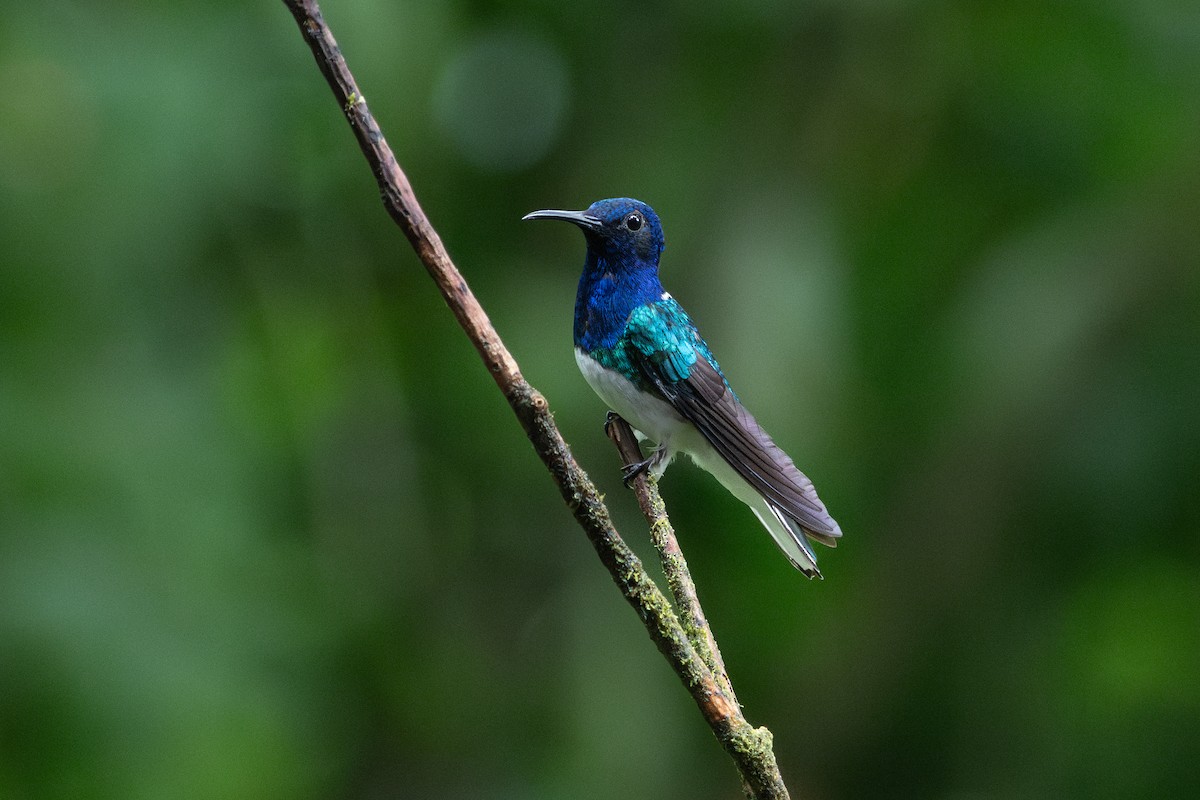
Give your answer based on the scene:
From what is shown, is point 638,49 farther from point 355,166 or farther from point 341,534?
point 341,534

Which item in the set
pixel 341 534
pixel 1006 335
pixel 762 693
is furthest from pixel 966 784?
pixel 341 534

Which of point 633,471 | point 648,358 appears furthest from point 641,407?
point 633,471

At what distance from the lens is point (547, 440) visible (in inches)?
60.8

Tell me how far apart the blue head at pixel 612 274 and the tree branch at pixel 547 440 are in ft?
4.76

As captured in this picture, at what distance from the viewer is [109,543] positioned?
461cm

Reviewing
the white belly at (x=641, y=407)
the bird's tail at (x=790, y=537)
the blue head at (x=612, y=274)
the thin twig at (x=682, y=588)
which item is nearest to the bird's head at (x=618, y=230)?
the blue head at (x=612, y=274)

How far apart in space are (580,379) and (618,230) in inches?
82.5

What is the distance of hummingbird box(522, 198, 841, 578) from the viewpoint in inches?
110

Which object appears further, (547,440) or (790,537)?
(790,537)

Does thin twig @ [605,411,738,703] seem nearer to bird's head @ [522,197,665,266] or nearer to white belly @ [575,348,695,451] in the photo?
white belly @ [575,348,695,451]

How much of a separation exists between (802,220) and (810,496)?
3.23m

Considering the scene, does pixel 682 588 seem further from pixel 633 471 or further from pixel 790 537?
pixel 790 537

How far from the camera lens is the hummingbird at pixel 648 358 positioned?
9.15ft

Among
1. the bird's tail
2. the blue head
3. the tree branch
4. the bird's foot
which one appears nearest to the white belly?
the blue head
